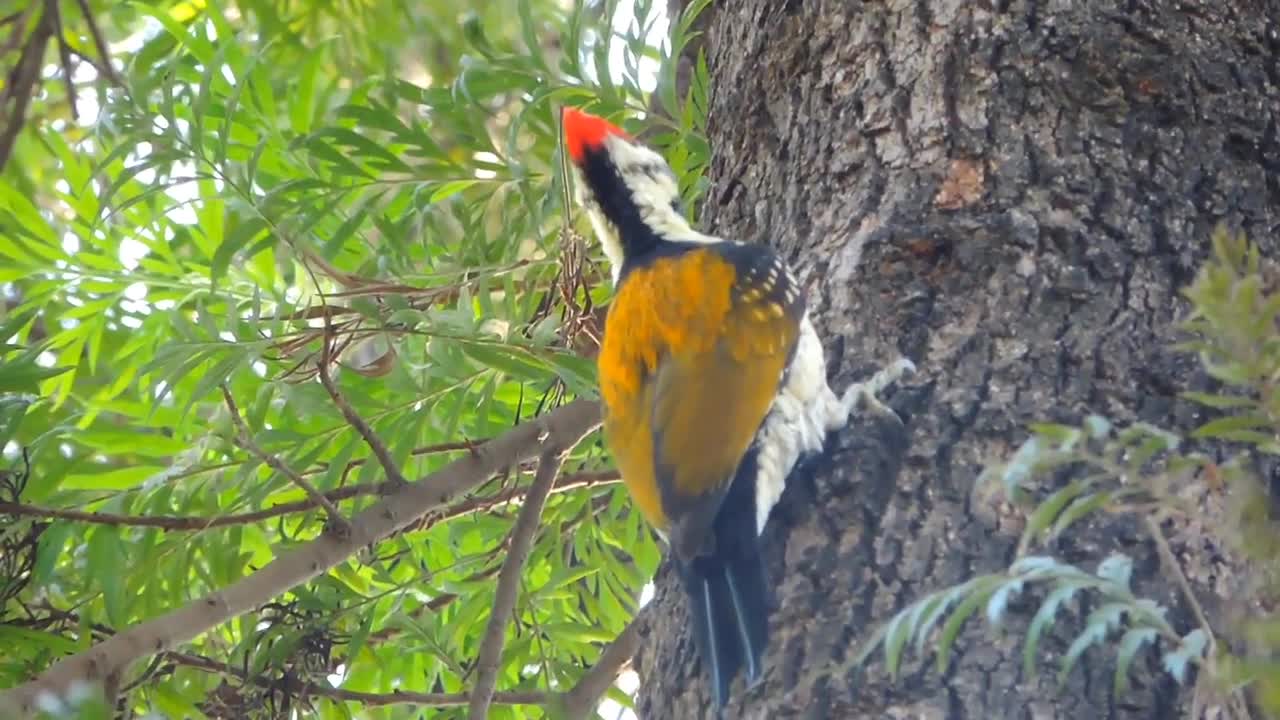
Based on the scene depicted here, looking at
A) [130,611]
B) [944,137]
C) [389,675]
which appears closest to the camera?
[944,137]

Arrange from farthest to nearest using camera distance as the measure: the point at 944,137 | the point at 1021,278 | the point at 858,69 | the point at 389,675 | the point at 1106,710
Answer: the point at 389,675 < the point at 858,69 < the point at 944,137 < the point at 1021,278 < the point at 1106,710

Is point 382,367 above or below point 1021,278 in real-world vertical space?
above

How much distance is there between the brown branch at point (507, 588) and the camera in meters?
2.44

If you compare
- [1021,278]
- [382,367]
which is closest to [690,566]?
[1021,278]

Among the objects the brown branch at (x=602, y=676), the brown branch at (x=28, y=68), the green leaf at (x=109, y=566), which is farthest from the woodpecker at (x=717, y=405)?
the brown branch at (x=28, y=68)

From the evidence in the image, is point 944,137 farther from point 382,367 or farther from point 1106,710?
point 382,367

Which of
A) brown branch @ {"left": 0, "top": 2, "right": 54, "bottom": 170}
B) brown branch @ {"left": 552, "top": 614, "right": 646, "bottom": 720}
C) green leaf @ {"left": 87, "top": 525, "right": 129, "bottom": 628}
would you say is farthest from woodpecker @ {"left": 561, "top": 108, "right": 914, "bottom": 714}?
brown branch @ {"left": 0, "top": 2, "right": 54, "bottom": 170}

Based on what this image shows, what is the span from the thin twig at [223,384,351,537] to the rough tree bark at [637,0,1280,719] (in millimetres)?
535

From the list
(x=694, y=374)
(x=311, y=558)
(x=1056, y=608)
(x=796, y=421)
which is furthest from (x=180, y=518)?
(x=1056, y=608)

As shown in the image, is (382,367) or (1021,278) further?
(382,367)

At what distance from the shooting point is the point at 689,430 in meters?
2.19

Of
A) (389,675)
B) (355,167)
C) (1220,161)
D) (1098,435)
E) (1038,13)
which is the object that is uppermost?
(355,167)

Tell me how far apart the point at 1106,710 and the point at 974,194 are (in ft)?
2.56

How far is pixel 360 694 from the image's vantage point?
274 centimetres
